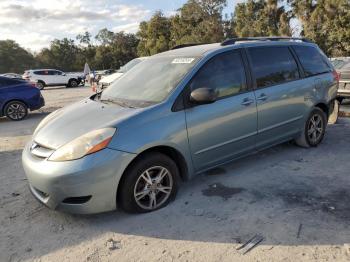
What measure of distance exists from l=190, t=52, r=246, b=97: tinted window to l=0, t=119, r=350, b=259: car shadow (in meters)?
1.22

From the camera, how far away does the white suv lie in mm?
28531

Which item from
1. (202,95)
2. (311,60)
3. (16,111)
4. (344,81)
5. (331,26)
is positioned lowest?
(344,81)

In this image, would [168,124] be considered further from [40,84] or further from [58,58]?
A: [58,58]

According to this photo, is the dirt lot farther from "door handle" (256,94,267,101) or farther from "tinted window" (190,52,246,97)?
"tinted window" (190,52,246,97)

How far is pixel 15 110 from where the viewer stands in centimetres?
1140

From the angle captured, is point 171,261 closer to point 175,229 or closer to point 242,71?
point 175,229

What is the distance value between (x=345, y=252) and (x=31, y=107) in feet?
34.7

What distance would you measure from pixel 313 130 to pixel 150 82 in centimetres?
305

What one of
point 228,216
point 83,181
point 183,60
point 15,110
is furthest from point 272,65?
point 15,110

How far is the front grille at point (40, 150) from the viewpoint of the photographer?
3755mm

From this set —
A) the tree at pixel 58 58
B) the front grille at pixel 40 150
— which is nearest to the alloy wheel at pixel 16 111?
the front grille at pixel 40 150

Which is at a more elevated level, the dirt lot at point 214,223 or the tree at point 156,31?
the tree at point 156,31

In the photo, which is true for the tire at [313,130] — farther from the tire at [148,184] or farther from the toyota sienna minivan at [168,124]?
the tire at [148,184]

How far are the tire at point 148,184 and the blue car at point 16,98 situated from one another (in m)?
8.78
